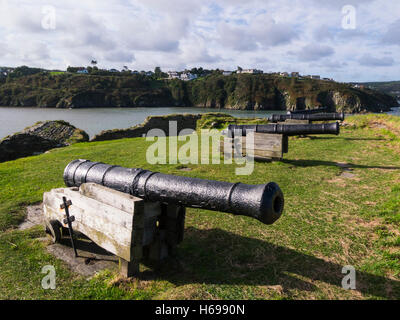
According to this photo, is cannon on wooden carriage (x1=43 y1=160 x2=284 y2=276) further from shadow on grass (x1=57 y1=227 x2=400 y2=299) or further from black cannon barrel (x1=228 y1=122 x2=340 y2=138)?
black cannon barrel (x1=228 y1=122 x2=340 y2=138)

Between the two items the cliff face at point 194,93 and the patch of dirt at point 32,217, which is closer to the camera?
the patch of dirt at point 32,217

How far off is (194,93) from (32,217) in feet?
398

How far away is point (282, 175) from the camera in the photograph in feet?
27.3

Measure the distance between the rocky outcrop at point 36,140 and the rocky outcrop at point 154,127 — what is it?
2.02 m

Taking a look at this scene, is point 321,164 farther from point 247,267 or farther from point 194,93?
point 194,93

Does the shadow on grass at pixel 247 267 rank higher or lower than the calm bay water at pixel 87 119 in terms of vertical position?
lower

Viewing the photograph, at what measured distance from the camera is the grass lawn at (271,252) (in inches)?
134

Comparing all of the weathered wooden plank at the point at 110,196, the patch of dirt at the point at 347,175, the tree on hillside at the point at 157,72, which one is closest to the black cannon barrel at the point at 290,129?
the patch of dirt at the point at 347,175

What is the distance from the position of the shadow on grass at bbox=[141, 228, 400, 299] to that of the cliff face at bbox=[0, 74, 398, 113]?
315ft

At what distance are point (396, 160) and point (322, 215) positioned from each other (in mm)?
5843

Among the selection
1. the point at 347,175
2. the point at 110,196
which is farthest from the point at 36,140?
the point at 347,175

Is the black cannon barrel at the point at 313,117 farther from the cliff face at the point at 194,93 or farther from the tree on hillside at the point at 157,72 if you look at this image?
the tree on hillside at the point at 157,72
